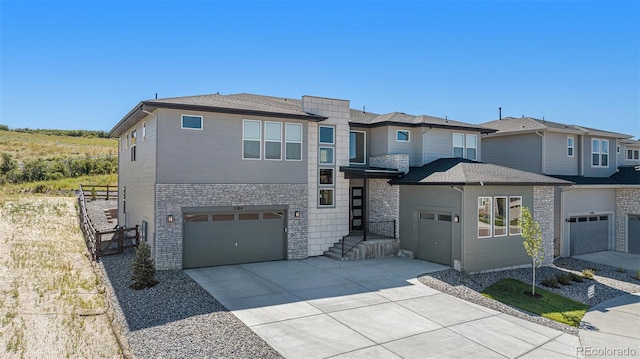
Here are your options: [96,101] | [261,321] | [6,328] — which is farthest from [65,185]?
[261,321]

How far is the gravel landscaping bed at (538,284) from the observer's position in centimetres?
980

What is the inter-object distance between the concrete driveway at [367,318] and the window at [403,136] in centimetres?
684

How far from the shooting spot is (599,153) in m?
20.9

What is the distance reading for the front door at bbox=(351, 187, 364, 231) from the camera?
17.5 metres

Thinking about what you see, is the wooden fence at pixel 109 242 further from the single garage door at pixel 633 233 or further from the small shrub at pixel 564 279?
the single garage door at pixel 633 233

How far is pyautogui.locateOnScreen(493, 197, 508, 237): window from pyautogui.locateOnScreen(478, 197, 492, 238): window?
0.25 m

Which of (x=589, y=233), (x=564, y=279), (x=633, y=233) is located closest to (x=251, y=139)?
(x=564, y=279)

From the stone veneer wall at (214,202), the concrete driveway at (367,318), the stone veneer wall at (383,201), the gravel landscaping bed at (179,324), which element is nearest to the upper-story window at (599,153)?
the stone veneer wall at (383,201)

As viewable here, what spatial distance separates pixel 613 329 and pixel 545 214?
22.2 feet

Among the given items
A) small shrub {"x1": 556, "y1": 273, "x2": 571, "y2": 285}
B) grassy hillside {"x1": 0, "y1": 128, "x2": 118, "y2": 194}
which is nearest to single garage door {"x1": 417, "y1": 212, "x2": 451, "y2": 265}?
small shrub {"x1": 556, "y1": 273, "x2": 571, "y2": 285}

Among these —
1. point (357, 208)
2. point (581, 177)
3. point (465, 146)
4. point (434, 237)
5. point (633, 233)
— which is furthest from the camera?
point (581, 177)

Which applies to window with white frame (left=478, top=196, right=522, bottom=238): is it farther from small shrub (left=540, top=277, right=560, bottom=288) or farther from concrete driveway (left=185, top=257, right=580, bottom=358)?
concrete driveway (left=185, top=257, right=580, bottom=358)

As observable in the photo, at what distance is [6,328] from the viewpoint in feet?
25.9

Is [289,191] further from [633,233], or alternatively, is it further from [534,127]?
[633,233]
